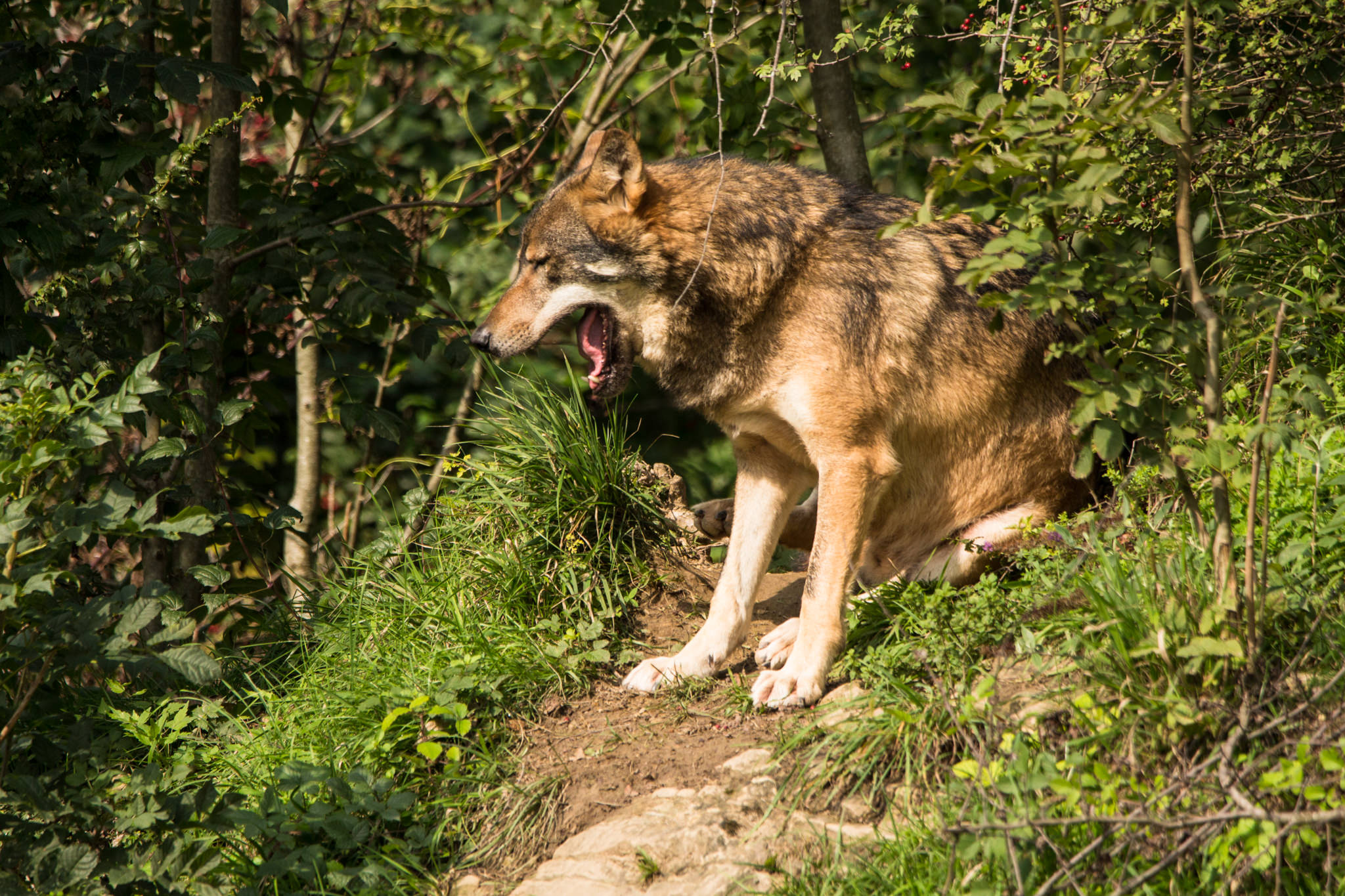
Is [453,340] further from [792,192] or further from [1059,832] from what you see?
[1059,832]

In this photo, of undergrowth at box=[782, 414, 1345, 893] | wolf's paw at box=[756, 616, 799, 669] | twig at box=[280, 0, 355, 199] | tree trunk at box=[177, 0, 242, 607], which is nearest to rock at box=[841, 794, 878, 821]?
undergrowth at box=[782, 414, 1345, 893]

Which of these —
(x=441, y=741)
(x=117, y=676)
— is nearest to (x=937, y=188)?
(x=441, y=741)

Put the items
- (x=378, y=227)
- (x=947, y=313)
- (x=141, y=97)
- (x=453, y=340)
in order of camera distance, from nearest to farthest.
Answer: (x=947, y=313) → (x=141, y=97) → (x=453, y=340) → (x=378, y=227)

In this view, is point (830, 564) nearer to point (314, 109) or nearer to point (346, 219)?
point (346, 219)

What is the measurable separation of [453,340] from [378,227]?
83 cm

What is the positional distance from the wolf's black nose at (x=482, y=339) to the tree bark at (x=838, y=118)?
192cm

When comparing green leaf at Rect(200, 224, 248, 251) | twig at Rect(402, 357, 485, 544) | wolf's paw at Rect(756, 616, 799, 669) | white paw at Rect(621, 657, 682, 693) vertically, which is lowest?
wolf's paw at Rect(756, 616, 799, 669)

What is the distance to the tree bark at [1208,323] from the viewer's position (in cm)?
248

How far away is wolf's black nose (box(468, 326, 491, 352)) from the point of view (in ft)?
13.8

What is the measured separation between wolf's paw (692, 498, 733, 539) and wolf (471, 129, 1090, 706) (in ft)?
1.30

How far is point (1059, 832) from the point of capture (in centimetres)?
236

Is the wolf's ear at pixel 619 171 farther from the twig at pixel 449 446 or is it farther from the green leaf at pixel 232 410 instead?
the green leaf at pixel 232 410

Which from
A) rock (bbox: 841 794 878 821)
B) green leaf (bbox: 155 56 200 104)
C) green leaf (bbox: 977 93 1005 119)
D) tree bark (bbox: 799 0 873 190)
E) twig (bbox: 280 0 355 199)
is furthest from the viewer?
twig (bbox: 280 0 355 199)

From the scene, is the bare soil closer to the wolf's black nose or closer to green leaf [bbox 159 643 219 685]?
green leaf [bbox 159 643 219 685]
